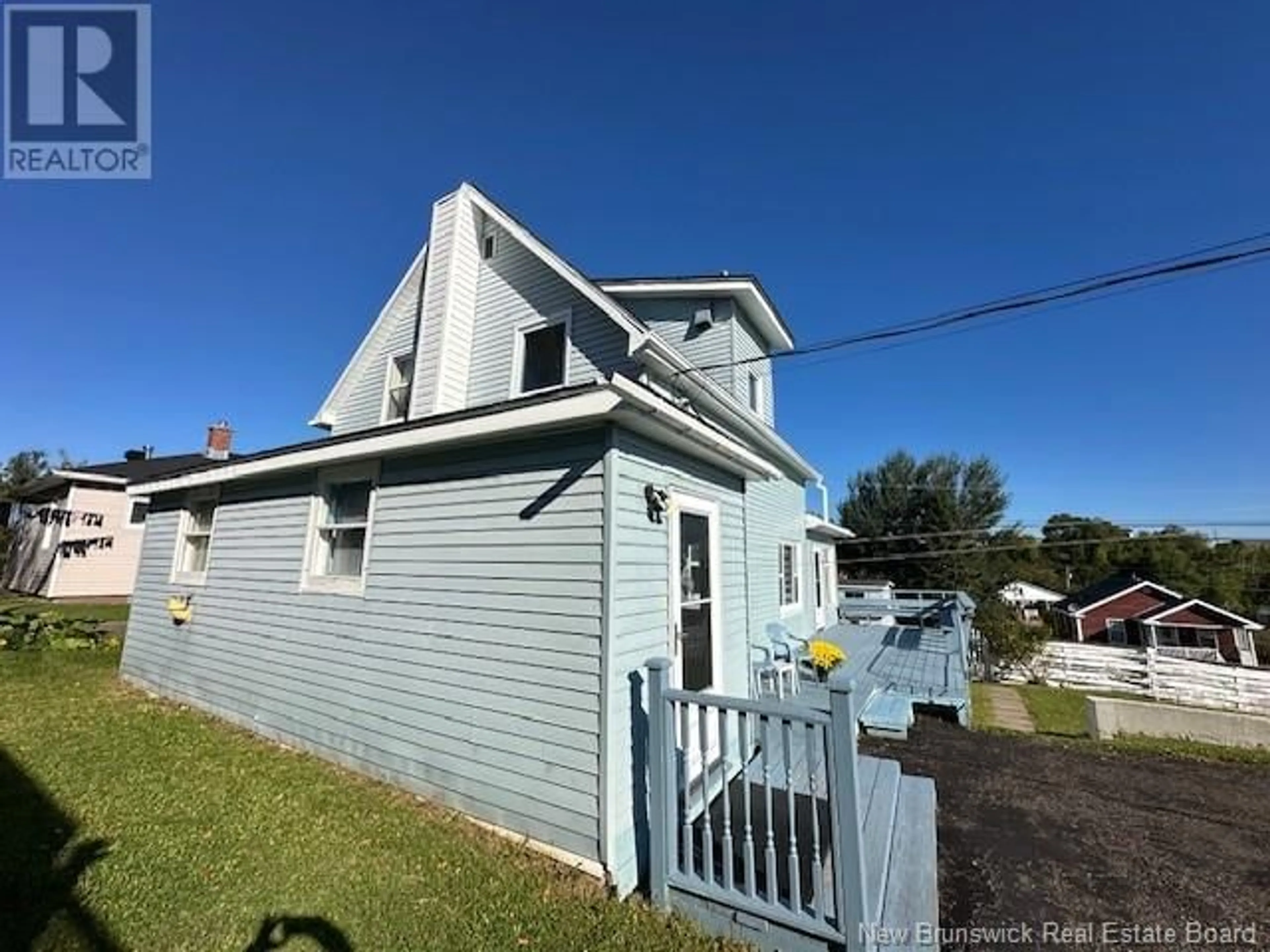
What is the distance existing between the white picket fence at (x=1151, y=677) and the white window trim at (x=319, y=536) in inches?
610

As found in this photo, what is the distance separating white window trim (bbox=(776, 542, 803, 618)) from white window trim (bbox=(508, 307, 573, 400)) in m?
5.19

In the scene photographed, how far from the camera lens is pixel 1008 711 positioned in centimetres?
1088

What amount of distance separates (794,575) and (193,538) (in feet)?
33.8


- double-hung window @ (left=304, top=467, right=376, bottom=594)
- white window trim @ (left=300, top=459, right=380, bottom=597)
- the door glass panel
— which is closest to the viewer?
the door glass panel

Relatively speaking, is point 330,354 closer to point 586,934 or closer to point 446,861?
point 446,861

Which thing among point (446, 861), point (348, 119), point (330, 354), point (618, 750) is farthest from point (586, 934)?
point (330, 354)

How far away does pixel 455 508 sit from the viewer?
14.0 ft

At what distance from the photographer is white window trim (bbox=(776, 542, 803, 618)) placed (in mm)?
9664

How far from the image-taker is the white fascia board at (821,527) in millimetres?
12375

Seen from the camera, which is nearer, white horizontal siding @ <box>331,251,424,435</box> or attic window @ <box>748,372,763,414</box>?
white horizontal siding @ <box>331,251,424,435</box>

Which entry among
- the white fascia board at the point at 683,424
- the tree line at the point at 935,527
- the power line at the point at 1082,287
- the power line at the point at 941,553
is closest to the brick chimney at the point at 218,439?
the white fascia board at the point at 683,424

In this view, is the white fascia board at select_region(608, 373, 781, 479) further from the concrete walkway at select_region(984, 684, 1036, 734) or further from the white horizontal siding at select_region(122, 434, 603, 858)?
the concrete walkway at select_region(984, 684, 1036, 734)

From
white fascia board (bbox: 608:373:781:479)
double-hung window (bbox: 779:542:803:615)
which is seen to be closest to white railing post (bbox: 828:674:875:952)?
white fascia board (bbox: 608:373:781:479)

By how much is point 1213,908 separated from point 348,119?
11469 mm
